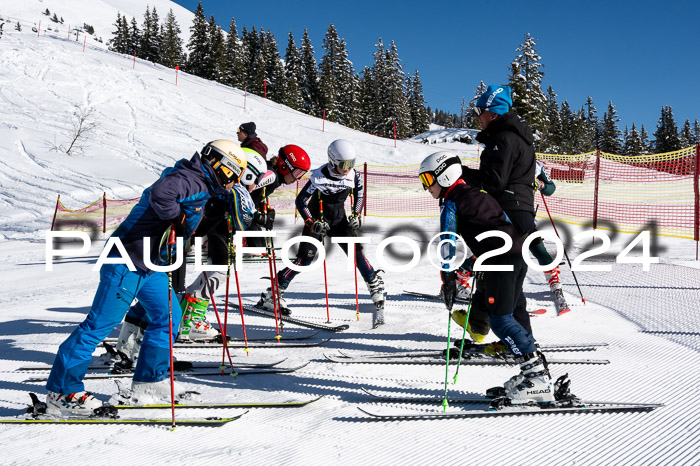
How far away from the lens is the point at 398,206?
1950cm

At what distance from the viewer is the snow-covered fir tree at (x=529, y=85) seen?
39938mm

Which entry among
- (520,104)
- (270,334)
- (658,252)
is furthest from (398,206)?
(520,104)

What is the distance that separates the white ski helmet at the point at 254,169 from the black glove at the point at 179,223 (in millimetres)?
1517

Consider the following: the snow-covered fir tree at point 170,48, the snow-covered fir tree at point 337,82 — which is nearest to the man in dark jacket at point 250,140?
the snow-covered fir tree at point 337,82

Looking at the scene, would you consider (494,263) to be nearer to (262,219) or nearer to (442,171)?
(442,171)

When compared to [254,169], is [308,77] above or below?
above

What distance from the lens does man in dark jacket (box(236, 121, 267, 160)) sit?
6570mm

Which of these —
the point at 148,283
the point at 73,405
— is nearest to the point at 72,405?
the point at 73,405

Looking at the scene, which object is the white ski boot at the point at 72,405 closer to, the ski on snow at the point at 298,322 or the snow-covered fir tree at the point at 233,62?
the ski on snow at the point at 298,322

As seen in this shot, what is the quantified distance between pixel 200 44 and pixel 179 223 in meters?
61.4

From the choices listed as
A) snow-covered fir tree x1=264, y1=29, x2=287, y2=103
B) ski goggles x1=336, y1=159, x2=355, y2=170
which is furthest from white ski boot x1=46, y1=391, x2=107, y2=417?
snow-covered fir tree x1=264, y1=29, x2=287, y2=103

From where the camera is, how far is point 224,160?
3.59 metres

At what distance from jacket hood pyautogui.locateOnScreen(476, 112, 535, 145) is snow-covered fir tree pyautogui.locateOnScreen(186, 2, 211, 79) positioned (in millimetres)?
58465

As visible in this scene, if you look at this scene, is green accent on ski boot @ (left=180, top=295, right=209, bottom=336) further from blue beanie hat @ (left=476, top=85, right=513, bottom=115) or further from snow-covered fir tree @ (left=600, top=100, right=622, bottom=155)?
snow-covered fir tree @ (left=600, top=100, right=622, bottom=155)
